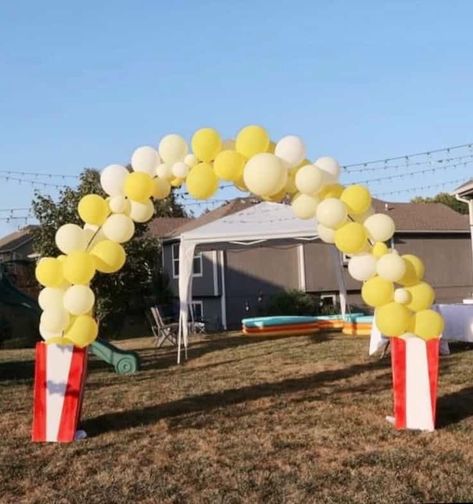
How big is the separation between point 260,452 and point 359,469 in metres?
0.95

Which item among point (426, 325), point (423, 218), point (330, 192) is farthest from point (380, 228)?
point (423, 218)

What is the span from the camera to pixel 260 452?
533cm

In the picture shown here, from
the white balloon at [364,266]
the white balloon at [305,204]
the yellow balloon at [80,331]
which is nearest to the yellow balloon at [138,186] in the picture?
the yellow balloon at [80,331]

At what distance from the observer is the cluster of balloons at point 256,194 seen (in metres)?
5.64

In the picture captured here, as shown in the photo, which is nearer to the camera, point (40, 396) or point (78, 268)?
point (78, 268)

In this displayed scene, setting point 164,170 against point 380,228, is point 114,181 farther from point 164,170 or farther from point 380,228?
point 380,228

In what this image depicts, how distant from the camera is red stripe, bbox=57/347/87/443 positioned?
19.4 feet

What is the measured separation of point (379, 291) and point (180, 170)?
236 cm

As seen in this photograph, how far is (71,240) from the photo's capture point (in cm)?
593

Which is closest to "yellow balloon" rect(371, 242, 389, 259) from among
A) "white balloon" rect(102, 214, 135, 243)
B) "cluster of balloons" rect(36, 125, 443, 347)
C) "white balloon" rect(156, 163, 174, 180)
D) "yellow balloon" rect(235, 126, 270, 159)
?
"cluster of balloons" rect(36, 125, 443, 347)

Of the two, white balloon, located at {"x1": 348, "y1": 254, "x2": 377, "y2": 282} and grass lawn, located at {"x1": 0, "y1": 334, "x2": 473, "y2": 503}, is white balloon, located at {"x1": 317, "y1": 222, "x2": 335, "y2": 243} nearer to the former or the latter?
white balloon, located at {"x1": 348, "y1": 254, "x2": 377, "y2": 282}

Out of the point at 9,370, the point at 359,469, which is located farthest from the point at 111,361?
the point at 359,469

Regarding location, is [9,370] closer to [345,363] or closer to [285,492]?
[345,363]

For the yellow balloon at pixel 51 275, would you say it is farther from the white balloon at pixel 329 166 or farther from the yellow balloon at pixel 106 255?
the white balloon at pixel 329 166
